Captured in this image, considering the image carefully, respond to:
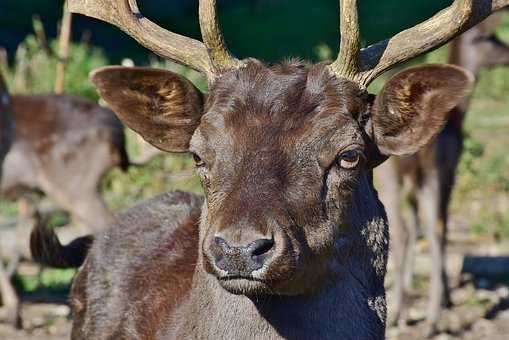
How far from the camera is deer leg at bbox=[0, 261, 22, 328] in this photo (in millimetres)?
9148

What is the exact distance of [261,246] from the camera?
3777 mm

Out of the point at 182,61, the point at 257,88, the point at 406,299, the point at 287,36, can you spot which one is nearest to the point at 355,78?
the point at 257,88

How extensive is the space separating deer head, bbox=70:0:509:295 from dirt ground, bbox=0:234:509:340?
4558 mm

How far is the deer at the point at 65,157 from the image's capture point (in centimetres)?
1059

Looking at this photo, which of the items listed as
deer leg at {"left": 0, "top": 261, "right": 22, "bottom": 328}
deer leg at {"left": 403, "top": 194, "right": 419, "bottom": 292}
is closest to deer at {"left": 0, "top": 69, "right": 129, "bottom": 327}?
deer leg at {"left": 0, "top": 261, "right": 22, "bottom": 328}

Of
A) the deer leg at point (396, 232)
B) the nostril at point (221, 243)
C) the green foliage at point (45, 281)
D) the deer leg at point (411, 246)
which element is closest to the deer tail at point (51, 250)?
the nostril at point (221, 243)

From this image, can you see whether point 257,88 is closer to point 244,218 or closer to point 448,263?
point 244,218

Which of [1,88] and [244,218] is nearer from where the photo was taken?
[244,218]

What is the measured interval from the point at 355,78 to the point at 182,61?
2.30 feet

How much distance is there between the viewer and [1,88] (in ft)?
31.4

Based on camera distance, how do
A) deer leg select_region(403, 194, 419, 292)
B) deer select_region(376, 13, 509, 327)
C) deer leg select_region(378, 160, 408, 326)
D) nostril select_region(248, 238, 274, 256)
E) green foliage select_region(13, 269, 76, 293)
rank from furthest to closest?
green foliage select_region(13, 269, 76, 293), deer leg select_region(403, 194, 419, 292), deer select_region(376, 13, 509, 327), deer leg select_region(378, 160, 408, 326), nostril select_region(248, 238, 274, 256)

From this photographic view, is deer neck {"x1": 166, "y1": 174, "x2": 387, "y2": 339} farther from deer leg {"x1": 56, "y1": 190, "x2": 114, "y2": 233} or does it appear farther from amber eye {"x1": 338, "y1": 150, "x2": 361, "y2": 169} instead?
deer leg {"x1": 56, "y1": 190, "x2": 114, "y2": 233}

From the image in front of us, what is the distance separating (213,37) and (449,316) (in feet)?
18.2

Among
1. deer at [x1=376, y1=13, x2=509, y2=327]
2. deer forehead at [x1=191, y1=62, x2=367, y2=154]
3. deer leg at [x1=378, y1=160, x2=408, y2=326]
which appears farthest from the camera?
deer at [x1=376, y1=13, x2=509, y2=327]
